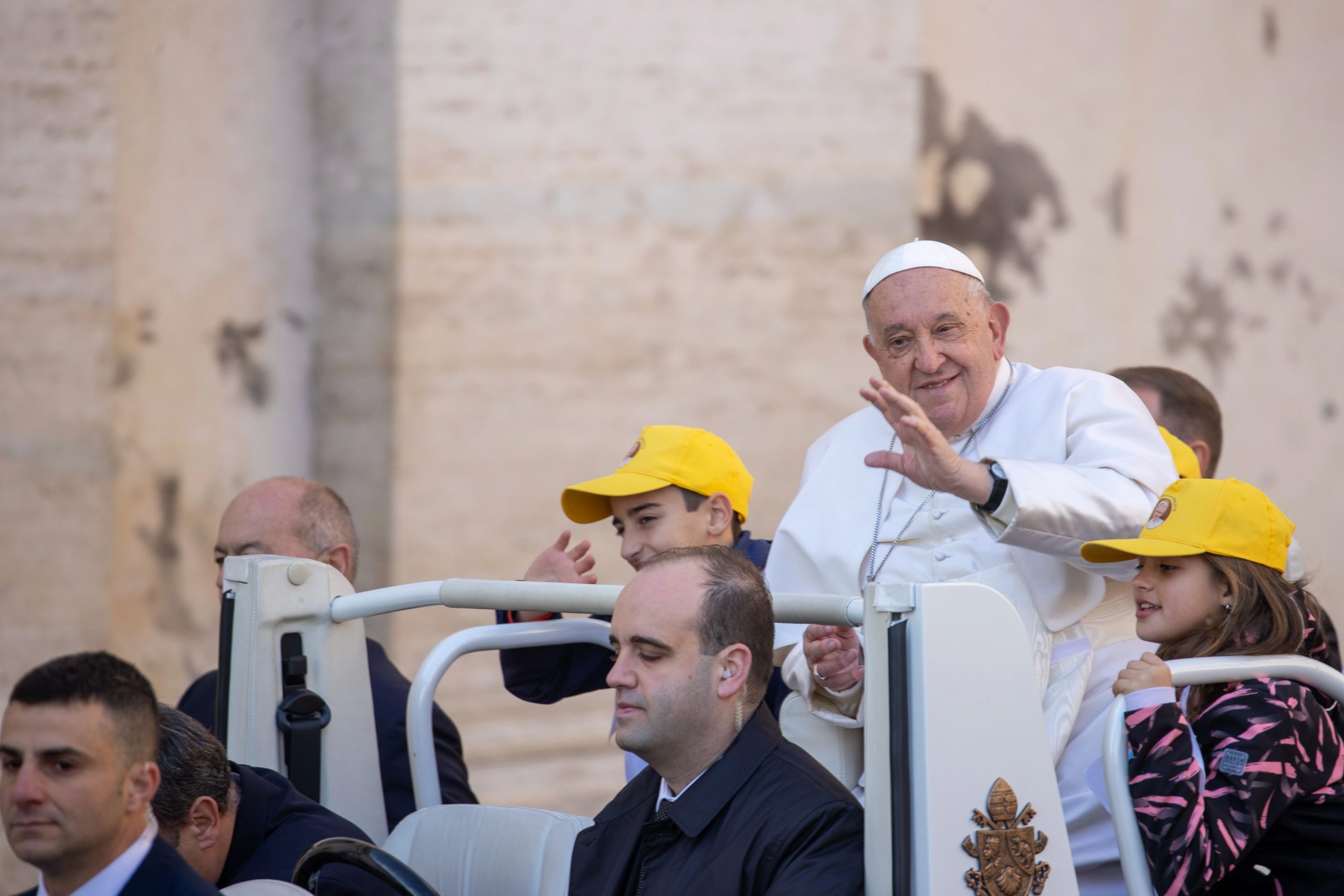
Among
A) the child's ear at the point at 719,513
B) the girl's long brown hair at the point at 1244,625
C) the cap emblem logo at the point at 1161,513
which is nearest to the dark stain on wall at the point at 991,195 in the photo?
the child's ear at the point at 719,513

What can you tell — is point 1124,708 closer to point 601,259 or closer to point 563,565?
point 563,565

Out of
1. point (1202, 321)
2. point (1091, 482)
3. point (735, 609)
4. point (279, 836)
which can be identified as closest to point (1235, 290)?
point (1202, 321)

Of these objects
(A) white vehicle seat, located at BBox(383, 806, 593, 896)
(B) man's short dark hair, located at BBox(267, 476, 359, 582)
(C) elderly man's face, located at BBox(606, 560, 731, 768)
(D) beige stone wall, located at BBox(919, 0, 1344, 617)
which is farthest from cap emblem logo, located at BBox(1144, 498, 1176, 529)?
(D) beige stone wall, located at BBox(919, 0, 1344, 617)

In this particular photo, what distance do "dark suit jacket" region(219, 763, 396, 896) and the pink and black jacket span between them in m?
1.26

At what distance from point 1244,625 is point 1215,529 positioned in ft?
0.57

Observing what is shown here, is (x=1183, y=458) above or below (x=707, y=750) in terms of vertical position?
above

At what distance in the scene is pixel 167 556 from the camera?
5.48 m

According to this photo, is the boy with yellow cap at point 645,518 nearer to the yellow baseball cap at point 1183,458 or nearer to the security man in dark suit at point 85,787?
the yellow baseball cap at point 1183,458

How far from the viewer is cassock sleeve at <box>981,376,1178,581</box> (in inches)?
107

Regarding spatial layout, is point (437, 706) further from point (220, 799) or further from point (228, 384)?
point (228, 384)

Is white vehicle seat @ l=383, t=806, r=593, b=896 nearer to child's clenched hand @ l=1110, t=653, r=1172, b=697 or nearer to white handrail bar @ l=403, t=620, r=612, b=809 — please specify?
white handrail bar @ l=403, t=620, r=612, b=809

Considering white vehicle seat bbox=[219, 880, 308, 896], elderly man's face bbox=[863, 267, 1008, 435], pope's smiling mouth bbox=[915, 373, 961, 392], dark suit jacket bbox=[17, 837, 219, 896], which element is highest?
elderly man's face bbox=[863, 267, 1008, 435]

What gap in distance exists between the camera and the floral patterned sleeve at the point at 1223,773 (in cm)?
226

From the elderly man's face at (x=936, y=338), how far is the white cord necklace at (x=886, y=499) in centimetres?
8
